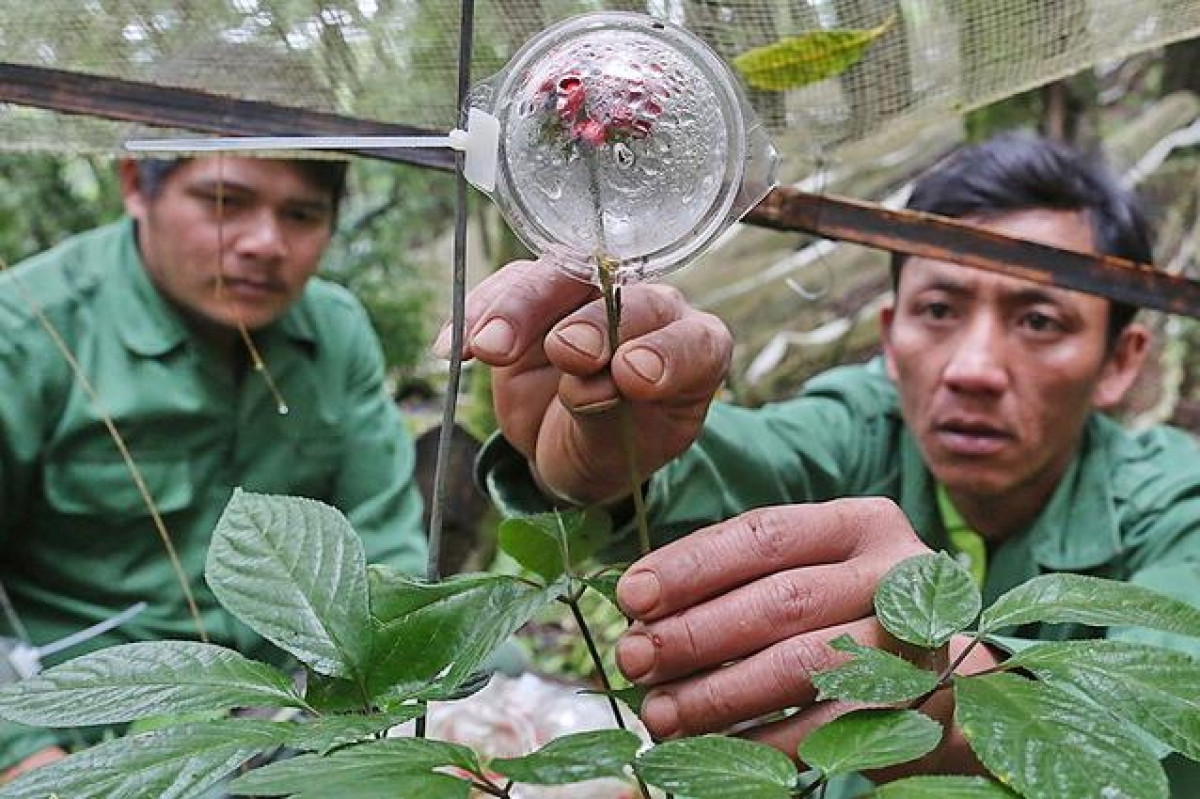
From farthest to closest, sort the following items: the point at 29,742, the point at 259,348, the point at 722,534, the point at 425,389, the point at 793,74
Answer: the point at 425,389 < the point at 259,348 < the point at 29,742 < the point at 793,74 < the point at 722,534

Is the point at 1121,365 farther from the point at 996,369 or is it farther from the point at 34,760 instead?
the point at 34,760

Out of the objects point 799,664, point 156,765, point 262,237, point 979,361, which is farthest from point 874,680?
point 262,237

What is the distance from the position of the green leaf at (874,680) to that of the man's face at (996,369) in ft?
3.30

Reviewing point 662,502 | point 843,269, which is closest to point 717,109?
point 662,502

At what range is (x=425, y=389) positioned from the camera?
457 centimetres

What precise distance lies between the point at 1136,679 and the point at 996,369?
102cm

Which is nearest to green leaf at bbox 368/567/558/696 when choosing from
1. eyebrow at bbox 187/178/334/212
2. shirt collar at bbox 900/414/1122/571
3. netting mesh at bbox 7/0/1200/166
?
netting mesh at bbox 7/0/1200/166

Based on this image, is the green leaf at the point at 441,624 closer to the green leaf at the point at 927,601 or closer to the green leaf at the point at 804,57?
the green leaf at the point at 927,601

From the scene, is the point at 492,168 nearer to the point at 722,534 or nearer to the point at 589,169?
the point at 589,169

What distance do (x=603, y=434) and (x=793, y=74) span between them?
0.39 meters

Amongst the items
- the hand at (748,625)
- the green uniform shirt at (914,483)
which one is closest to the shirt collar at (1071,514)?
the green uniform shirt at (914,483)

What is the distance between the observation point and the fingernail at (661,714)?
634mm

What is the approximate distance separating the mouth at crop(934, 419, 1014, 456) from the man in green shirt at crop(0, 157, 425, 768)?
0.94 metres

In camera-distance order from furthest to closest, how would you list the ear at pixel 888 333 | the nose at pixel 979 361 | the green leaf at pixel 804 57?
the ear at pixel 888 333
the nose at pixel 979 361
the green leaf at pixel 804 57
